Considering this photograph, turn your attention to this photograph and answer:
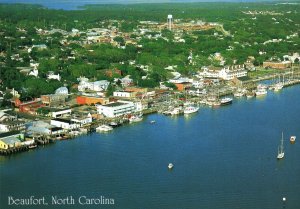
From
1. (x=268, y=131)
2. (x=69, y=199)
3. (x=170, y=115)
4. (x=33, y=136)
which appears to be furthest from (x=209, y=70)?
(x=69, y=199)

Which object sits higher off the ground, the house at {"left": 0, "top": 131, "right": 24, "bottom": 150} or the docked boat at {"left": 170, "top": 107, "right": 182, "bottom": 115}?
the house at {"left": 0, "top": 131, "right": 24, "bottom": 150}

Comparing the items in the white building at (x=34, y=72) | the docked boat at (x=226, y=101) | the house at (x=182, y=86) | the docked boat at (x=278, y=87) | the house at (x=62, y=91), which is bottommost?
the docked boat at (x=278, y=87)

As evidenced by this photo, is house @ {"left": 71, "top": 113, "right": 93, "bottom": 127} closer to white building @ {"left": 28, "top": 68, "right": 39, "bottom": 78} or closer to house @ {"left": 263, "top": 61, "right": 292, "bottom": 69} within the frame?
white building @ {"left": 28, "top": 68, "right": 39, "bottom": 78}

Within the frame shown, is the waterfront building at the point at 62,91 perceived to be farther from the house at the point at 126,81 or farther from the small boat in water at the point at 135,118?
the small boat in water at the point at 135,118

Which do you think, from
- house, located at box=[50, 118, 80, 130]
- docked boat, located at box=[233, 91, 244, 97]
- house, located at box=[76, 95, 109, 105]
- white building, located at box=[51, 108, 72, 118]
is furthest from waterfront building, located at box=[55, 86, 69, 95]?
docked boat, located at box=[233, 91, 244, 97]

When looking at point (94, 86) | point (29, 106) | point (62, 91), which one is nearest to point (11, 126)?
point (29, 106)

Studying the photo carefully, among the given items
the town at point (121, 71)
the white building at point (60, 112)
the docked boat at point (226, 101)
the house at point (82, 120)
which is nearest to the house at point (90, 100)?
the town at point (121, 71)
